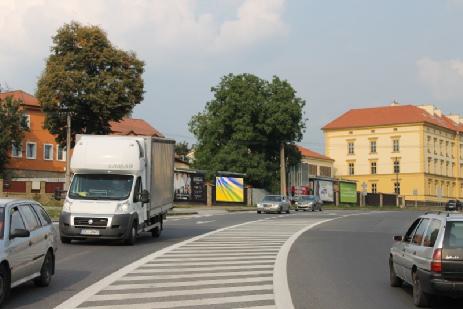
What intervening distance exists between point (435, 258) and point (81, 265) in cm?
781

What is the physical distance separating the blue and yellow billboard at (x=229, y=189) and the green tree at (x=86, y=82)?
11.4 m

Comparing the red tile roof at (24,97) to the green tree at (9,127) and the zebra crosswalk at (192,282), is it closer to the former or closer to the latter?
the green tree at (9,127)

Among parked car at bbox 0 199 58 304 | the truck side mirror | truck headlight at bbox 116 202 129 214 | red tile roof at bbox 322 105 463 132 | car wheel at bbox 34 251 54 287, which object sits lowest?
car wheel at bbox 34 251 54 287

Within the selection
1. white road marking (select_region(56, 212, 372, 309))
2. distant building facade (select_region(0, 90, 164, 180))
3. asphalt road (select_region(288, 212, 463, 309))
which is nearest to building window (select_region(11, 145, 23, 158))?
distant building facade (select_region(0, 90, 164, 180))

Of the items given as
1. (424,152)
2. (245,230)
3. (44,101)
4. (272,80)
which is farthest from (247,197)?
(424,152)

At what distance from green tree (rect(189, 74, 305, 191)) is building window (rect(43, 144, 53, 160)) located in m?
18.0

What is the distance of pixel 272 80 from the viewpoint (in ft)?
263

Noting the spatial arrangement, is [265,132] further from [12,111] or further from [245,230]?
[245,230]

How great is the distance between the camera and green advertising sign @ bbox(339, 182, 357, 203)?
86.8 m

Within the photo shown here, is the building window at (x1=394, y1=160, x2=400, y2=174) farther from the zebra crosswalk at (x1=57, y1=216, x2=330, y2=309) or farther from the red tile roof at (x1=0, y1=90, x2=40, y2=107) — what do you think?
the zebra crosswalk at (x1=57, y1=216, x2=330, y2=309)

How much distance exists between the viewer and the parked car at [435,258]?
368 inches

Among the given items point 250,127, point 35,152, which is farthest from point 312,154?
point 35,152

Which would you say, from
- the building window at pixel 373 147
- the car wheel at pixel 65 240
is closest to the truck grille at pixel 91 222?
the car wheel at pixel 65 240

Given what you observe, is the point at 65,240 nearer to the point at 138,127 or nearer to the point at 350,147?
the point at 138,127
